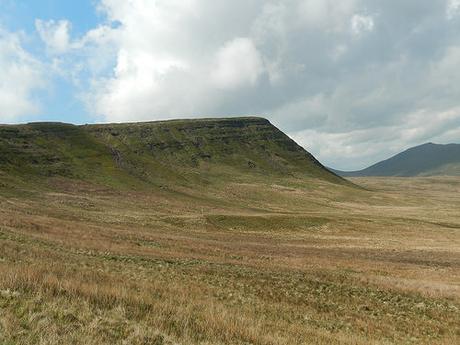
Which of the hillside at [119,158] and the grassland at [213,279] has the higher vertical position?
the hillside at [119,158]

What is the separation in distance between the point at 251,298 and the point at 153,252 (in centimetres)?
1438

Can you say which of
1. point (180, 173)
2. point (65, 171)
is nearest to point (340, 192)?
point (180, 173)

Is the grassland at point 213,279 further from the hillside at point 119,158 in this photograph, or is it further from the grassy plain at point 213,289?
the hillside at point 119,158

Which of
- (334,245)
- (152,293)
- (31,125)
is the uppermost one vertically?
(31,125)

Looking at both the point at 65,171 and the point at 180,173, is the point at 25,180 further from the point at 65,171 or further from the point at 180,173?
the point at 180,173

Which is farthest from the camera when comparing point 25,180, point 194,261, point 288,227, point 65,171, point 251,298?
point 65,171

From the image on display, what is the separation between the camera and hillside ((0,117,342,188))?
116250mm

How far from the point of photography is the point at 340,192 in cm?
15938

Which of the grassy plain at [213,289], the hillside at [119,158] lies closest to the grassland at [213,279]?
the grassy plain at [213,289]

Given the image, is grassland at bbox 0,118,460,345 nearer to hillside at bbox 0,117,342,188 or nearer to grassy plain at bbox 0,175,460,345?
grassy plain at bbox 0,175,460,345

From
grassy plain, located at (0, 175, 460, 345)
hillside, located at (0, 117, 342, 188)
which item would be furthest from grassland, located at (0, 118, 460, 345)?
hillside, located at (0, 117, 342, 188)

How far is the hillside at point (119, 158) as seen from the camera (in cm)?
11625

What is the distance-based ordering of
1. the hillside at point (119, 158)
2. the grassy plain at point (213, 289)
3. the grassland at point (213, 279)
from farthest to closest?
the hillside at point (119, 158)
the grassland at point (213, 279)
the grassy plain at point (213, 289)

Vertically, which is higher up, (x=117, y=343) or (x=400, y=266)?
(x=117, y=343)
